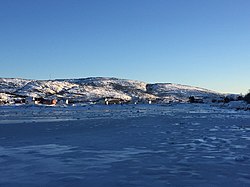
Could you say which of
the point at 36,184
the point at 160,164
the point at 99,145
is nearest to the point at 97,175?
the point at 36,184

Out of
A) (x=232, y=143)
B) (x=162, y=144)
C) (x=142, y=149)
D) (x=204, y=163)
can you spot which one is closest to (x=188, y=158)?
(x=204, y=163)

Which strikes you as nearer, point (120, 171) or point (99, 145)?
point (120, 171)

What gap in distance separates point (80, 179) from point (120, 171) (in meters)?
1.25

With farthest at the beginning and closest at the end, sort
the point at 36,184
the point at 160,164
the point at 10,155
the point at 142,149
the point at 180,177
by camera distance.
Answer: the point at 142,149 → the point at 10,155 → the point at 160,164 → the point at 180,177 → the point at 36,184

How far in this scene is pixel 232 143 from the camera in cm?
1360

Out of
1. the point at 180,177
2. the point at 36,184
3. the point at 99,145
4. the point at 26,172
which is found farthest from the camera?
the point at 99,145

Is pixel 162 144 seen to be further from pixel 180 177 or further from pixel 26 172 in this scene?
pixel 26 172

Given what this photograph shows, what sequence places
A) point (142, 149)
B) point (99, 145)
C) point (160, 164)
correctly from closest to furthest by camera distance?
point (160, 164) → point (142, 149) → point (99, 145)

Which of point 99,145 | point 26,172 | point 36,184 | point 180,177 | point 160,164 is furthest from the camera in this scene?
point 99,145

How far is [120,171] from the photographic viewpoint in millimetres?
8375

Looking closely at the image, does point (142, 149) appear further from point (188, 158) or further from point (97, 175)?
point (97, 175)

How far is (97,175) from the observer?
26.0ft

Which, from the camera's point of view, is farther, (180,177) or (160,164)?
(160,164)

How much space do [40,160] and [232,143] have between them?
792cm
